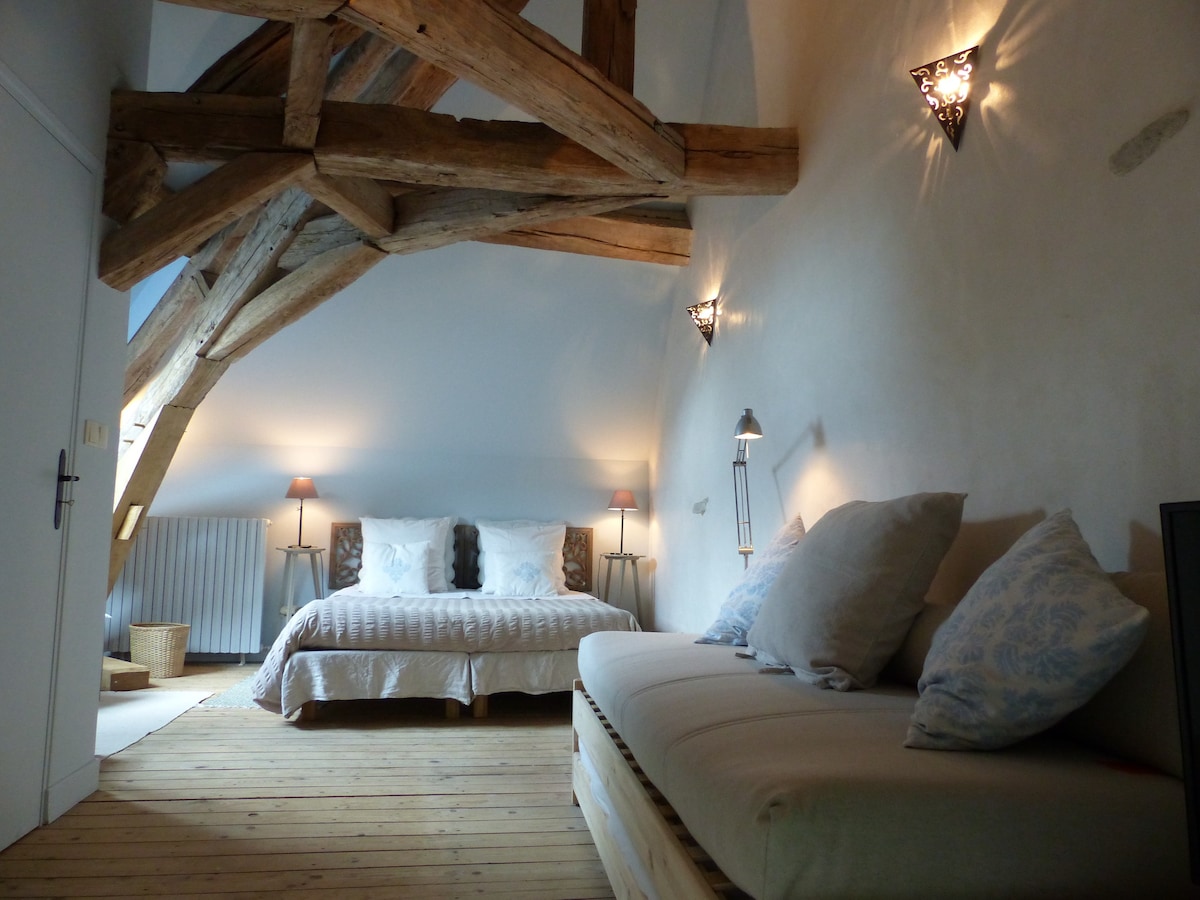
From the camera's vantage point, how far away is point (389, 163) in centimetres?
277

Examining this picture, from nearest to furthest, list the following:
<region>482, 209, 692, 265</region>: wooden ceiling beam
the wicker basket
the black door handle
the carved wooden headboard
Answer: the black door handle
<region>482, 209, 692, 265</region>: wooden ceiling beam
the wicker basket
the carved wooden headboard

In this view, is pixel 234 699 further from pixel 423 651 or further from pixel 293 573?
pixel 293 573

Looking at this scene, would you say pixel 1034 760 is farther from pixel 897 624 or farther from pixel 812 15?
pixel 812 15

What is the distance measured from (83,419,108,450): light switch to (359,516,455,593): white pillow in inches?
100.0

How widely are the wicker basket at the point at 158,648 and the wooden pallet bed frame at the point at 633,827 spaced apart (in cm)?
317

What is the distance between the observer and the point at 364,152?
272 centimetres

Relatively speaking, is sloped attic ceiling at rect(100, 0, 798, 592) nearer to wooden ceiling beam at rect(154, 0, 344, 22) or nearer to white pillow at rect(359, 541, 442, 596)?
wooden ceiling beam at rect(154, 0, 344, 22)

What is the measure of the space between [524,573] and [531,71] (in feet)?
11.0

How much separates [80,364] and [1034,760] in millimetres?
2741

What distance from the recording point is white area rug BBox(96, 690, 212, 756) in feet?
10.9

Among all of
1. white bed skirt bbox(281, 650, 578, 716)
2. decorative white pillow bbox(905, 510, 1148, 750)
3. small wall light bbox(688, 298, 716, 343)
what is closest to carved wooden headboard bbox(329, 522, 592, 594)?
white bed skirt bbox(281, 650, 578, 716)

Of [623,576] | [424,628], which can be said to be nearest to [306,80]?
[424,628]

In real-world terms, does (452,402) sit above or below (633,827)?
above

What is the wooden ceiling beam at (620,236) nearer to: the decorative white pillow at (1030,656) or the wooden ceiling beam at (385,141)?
the wooden ceiling beam at (385,141)
